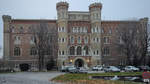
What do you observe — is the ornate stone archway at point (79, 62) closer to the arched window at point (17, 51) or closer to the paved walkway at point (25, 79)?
the arched window at point (17, 51)

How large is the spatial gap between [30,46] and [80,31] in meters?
17.4

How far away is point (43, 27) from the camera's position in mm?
49656

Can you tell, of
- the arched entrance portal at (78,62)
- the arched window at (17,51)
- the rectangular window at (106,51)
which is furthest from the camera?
the rectangular window at (106,51)

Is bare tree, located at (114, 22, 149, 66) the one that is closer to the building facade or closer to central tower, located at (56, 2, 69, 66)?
the building facade

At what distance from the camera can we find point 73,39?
5584 cm

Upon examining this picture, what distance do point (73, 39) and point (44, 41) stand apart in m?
10.3

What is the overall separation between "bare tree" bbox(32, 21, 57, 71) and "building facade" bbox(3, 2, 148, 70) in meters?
1.78

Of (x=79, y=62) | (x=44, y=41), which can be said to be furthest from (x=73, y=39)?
(x=44, y=41)

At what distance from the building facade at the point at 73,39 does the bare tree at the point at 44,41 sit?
1.78 m

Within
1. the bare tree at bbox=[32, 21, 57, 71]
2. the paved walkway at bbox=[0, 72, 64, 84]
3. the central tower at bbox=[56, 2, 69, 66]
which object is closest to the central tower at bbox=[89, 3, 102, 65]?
the central tower at bbox=[56, 2, 69, 66]

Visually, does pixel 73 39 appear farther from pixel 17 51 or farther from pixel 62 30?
pixel 17 51

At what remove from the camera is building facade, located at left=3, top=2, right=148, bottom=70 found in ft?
179

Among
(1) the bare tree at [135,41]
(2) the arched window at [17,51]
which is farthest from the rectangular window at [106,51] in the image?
(2) the arched window at [17,51]

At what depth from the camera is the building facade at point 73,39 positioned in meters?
54.7
